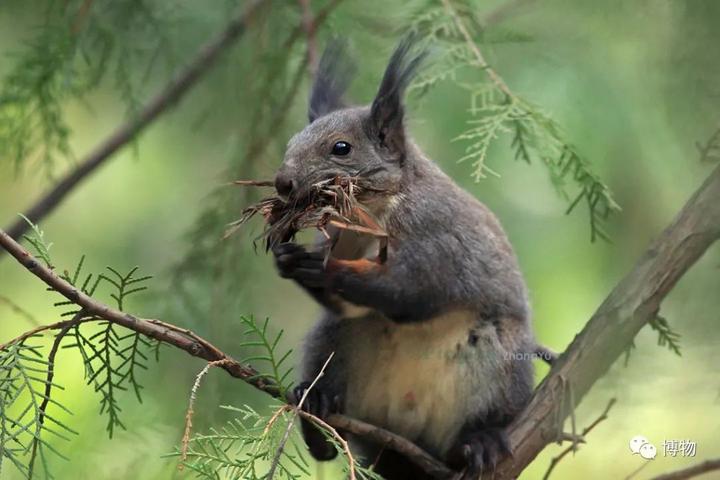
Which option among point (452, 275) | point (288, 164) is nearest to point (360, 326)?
point (452, 275)

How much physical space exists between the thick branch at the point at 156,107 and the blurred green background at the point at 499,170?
0.24 ft

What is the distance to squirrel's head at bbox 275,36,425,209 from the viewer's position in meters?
2.89

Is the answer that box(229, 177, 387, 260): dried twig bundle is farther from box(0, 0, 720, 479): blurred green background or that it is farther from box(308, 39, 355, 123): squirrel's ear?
box(308, 39, 355, 123): squirrel's ear

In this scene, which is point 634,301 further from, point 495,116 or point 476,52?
point 476,52

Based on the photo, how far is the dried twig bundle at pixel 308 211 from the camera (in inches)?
104

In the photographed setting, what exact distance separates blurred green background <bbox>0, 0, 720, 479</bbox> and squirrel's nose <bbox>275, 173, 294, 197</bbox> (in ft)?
0.99

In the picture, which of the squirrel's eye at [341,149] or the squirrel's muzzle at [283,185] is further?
the squirrel's eye at [341,149]

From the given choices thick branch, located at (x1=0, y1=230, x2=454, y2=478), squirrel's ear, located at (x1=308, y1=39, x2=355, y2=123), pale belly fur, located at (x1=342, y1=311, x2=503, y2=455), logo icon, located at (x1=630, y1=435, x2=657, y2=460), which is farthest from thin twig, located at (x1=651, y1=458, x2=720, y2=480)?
squirrel's ear, located at (x1=308, y1=39, x2=355, y2=123)

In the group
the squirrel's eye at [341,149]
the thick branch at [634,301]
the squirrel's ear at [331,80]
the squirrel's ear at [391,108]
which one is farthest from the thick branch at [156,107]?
the thick branch at [634,301]

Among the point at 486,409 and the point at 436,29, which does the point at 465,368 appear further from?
the point at 436,29

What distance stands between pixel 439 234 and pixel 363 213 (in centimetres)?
37

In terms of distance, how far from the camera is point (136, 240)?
586 centimetres

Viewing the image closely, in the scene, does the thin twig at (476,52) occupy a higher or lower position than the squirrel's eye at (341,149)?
higher

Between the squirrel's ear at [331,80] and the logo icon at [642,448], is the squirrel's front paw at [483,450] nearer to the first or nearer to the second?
the logo icon at [642,448]
